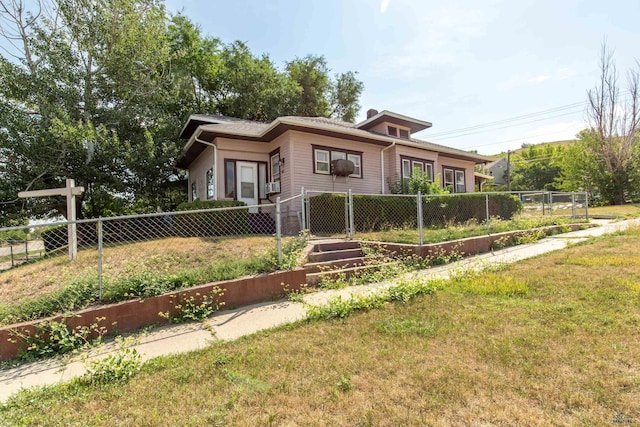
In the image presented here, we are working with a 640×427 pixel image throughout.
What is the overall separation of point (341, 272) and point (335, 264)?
1.07 feet

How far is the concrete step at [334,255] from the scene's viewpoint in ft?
19.6

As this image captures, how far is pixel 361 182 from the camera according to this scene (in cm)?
1272

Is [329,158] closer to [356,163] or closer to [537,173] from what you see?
[356,163]

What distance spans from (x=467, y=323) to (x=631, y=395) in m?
1.36

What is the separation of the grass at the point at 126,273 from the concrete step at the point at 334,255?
23.1 inches

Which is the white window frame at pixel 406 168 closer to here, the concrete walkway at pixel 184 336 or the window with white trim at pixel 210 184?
the window with white trim at pixel 210 184

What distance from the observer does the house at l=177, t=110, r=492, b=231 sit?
1105 centimetres

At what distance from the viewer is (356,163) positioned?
503 inches

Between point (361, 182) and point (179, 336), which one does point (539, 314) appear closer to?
point (179, 336)

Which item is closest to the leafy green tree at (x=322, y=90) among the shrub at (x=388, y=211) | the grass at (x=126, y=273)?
the shrub at (x=388, y=211)

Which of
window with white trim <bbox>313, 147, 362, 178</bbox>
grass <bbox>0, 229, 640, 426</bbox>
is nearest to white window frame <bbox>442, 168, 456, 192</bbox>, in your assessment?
window with white trim <bbox>313, 147, 362, 178</bbox>

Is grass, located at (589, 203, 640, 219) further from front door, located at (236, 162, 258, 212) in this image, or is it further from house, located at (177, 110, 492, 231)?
front door, located at (236, 162, 258, 212)

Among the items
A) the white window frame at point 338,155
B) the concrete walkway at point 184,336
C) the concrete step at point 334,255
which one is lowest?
the concrete walkway at point 184,336

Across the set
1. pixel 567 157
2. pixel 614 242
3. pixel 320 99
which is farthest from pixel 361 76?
pixel 614 242
